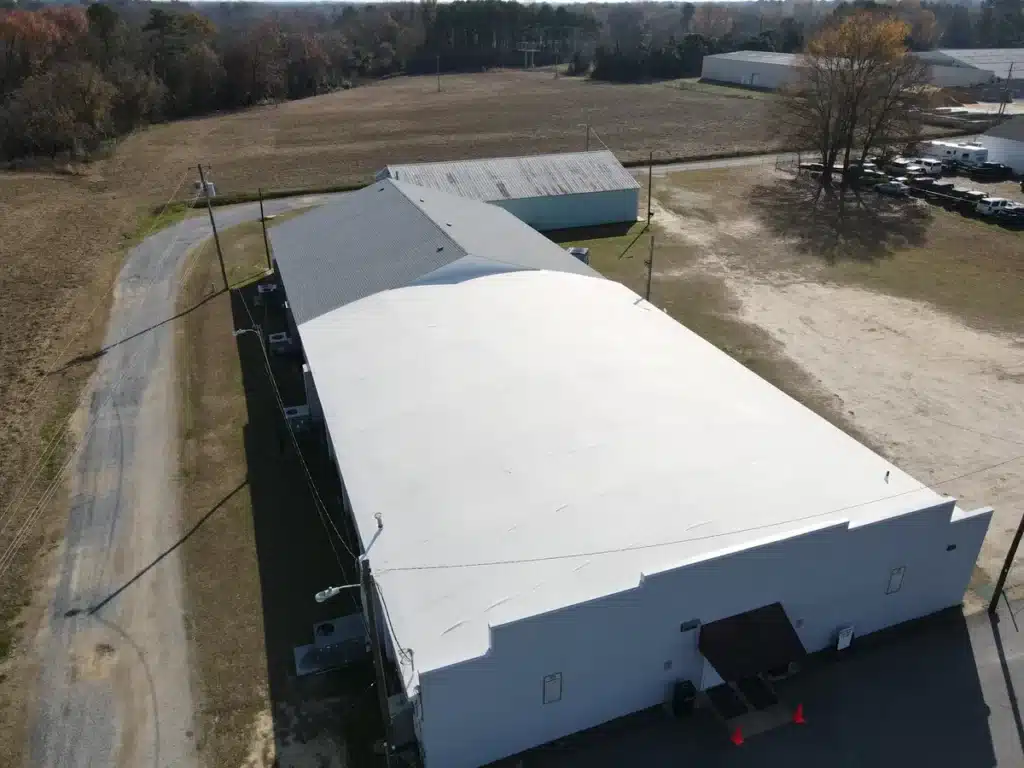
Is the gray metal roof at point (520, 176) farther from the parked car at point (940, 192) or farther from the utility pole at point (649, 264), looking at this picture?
the parked car at point (940, 192)

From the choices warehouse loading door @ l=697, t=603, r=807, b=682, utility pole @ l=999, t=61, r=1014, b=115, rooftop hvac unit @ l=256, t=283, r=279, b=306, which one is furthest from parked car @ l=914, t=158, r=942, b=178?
warehouse loading door @ l=697, t=603, r=807, b=682

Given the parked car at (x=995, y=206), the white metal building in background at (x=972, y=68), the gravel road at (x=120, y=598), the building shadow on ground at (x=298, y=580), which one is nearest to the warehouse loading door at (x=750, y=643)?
the building shadow on ground at (x=298, y=580)

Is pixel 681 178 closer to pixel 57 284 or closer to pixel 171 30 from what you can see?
pixel 57 284

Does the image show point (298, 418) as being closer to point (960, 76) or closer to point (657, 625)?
point (657, 625)

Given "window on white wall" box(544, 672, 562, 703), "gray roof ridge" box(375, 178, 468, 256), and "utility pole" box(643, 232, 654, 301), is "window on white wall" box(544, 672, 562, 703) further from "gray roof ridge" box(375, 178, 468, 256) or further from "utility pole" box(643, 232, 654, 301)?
"utility pole" box(643, 232, 654, 301)

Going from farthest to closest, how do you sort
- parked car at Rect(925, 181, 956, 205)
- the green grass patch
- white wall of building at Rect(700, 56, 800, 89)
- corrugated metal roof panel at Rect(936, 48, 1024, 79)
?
1. white wall of building at Rect(700, 56, 800, 89)
2. corrugated metal roof panel at Rect(936, 48, 1024, 79)
3. parked car at Rect(925, 181, 956, 205)
4. the green grass patch

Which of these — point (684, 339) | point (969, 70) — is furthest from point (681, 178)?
point (969, 70)
